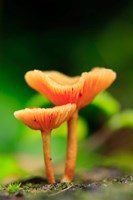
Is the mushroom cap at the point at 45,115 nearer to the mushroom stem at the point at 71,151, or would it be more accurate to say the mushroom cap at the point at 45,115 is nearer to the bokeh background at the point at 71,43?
the mushroom stem at the point at 71,151

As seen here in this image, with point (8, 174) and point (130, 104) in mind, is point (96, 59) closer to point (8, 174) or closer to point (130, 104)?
point (130, 104)

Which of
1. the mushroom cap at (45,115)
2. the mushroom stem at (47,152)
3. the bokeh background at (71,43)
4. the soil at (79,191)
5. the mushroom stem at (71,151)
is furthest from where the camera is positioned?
the bokeh background at (71,43)

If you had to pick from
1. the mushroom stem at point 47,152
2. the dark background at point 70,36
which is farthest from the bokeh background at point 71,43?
the mushroom stem at point 47,152

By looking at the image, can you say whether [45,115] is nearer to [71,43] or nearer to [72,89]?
[72,89]

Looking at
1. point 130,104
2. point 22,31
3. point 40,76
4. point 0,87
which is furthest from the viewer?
point 22,31

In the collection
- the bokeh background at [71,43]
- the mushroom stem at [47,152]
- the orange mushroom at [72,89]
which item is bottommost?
the mushroom stem at [47,152]

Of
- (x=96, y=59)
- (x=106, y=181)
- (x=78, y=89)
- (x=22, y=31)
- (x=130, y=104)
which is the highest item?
(x=22, y=31)

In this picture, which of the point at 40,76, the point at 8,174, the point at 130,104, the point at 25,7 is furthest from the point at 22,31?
the point at 40,76

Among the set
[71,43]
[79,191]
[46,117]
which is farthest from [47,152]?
[71,43]
